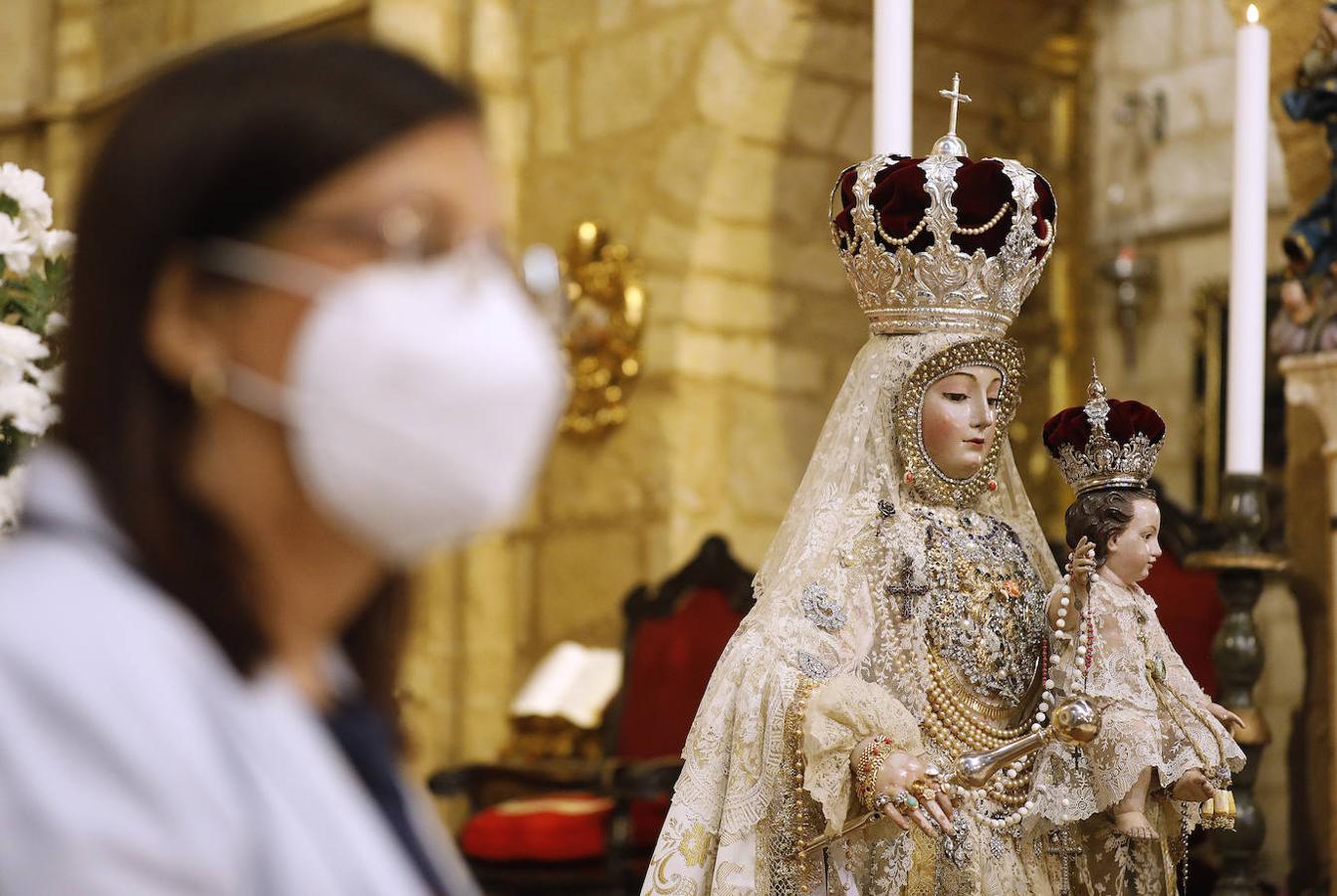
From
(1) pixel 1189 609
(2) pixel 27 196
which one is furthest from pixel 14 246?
(1) pixel 1189 609

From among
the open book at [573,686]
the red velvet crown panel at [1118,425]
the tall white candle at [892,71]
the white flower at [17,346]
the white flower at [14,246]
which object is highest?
the tall white candle at [892,71]

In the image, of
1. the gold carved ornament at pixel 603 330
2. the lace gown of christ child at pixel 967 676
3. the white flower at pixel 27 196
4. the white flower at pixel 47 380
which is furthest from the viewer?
the gold carved ornament at pixel 603 330

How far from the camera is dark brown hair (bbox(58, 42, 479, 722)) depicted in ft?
3.04

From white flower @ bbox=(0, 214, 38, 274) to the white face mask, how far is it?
4.90 feet

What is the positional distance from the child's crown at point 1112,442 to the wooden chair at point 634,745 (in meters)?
2.35

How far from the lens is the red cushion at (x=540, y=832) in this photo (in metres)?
5.27

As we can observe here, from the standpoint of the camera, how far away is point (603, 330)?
639 cm

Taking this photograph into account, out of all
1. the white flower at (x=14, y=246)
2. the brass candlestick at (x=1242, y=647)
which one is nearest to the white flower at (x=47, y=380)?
the white flower at (x=14, y=246)

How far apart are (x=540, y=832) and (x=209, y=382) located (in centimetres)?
452

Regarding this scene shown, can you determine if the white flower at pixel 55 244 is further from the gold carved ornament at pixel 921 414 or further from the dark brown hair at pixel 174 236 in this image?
the dark brown hair at pixel 174 236

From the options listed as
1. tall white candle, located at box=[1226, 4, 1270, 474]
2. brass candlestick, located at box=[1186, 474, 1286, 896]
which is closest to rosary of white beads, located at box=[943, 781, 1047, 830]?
brass candlestick, located at box=[1186, 474, 1286, 896]

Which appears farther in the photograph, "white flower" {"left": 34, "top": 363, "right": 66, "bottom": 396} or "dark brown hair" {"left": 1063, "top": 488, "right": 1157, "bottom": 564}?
"dark brown hair" {"left": 1063, "top": 488, "right": 1157, "bottom": 564}

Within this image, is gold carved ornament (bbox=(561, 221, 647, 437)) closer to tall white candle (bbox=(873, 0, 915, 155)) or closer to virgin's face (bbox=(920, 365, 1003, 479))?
tall white candle (bbox=(873, 0, 915, 155))

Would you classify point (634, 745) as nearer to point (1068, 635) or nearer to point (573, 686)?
point (573, 686)
